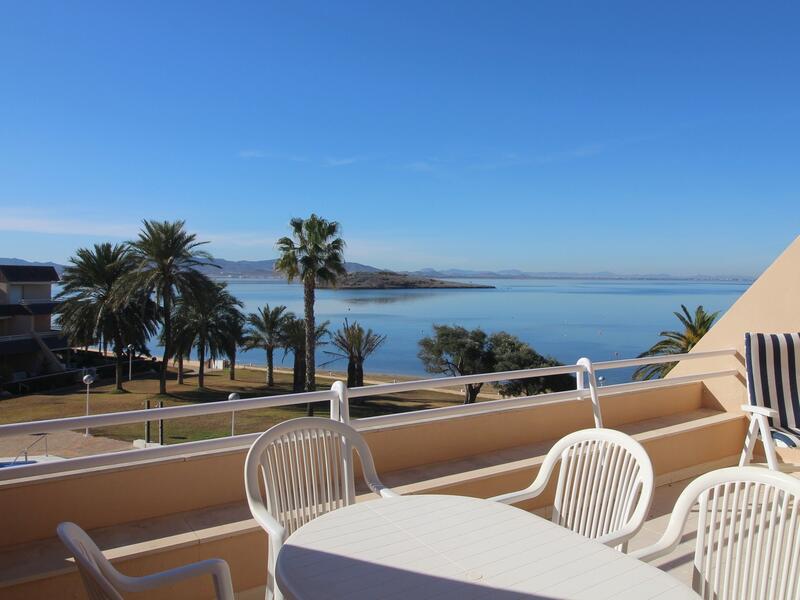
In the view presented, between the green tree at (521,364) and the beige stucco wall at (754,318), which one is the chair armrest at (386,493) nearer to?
the beige stucco wall at (754,318)

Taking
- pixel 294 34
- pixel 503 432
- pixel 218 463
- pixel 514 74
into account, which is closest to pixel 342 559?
pixel 218 463

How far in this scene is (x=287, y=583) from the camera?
125 centimetres

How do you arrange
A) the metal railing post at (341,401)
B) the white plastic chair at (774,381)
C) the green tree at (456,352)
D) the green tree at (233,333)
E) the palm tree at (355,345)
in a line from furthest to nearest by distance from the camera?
the green tree at (456,352), the green tree at (233,333), the palm tree at (355,345), the white plastic chair at (774,381), the metal railing post at (341,401)

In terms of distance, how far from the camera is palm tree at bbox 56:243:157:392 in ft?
91.4

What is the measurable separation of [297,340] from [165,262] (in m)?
7.56

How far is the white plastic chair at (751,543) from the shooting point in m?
1.49

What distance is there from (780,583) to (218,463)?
2381mm

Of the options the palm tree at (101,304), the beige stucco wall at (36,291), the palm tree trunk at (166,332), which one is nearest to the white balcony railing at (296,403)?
the palm tree trunk at (166,332)

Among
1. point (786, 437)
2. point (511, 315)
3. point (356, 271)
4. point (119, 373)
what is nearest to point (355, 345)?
point (356, 271)

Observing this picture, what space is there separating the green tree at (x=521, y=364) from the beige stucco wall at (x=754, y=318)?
21750 millimetres

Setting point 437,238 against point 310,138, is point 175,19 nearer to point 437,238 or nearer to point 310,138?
point 310,138

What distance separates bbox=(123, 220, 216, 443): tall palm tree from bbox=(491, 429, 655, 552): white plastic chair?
25.8m

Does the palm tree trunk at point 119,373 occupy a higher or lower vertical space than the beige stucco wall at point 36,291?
lower

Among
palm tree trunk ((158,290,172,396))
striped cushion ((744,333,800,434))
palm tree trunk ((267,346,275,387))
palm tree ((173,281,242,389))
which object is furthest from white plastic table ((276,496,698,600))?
palm tree trunk ((267,346,275,387))
